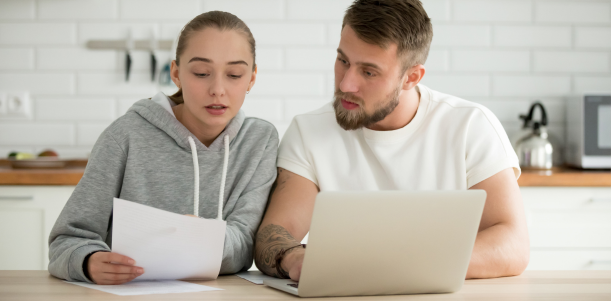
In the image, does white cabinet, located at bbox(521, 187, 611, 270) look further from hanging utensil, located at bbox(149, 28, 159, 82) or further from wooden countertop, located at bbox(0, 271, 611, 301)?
hanging utensil, located at bbox(149, 28, 159, 82)

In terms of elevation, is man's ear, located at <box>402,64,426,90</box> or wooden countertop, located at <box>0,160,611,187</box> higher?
man's ear, located at <box>402,64,426,90</box>

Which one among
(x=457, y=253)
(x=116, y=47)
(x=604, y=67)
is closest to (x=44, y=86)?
(x=116, y=47)

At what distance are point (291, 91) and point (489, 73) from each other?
0.97 metres

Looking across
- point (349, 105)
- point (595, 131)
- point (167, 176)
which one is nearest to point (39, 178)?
point (167, 176)

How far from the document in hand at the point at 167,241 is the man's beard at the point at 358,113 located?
0.57 metres

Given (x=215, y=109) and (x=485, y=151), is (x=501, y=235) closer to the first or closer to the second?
(x=485, y=151)

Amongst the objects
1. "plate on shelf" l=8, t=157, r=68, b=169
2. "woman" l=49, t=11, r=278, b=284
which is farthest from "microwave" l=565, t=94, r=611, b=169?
"plate on shelf" l=8, t=157, r=68, b=169

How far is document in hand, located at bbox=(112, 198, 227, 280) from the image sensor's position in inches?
32.6

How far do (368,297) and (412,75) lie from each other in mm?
777

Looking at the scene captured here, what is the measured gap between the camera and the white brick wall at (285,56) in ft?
8.25

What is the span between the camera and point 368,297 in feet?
2.71

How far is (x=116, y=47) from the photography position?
2.51 metres

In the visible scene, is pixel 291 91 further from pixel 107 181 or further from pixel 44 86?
pixel 107 181

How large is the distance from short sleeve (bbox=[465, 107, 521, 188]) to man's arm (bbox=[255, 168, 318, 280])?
0.41m
